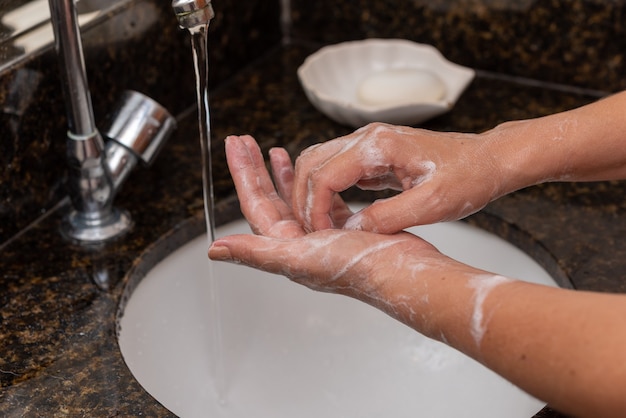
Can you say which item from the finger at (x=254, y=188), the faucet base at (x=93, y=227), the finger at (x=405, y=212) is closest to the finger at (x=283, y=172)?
the finger at (x=254, y=188)

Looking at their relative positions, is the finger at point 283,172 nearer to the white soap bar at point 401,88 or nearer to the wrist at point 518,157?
the wrist at point 518,157

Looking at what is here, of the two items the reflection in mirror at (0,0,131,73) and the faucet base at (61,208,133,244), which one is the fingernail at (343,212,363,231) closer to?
the faucet base at (61,208,133,244)

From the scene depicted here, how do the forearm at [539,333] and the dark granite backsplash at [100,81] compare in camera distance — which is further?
the dark granite backsplash at [100,81]

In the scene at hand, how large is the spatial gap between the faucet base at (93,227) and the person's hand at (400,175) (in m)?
0.29

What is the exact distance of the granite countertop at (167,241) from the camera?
31.5 inches

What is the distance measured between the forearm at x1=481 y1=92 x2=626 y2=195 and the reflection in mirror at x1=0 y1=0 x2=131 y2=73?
1.75 ft

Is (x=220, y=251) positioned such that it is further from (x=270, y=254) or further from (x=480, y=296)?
(x=480, y=296)

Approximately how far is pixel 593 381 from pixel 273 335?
56 centimetres

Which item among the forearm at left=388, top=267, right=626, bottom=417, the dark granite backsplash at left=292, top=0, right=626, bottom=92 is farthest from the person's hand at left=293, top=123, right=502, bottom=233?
the dark granite backsplash at left=292, top=0, right=626, bottom=92

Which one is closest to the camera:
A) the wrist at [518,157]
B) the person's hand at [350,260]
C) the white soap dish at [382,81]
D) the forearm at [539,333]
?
the forearm at [539,333]

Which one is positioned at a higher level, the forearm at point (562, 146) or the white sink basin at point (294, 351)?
the forearm at point (562, 146)

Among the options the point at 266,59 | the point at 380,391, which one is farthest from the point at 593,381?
the point at 266,59

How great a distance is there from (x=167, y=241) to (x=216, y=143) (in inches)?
8.9

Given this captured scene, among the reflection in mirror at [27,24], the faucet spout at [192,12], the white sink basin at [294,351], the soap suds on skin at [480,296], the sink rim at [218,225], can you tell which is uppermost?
the faucet spout at [192,12]
